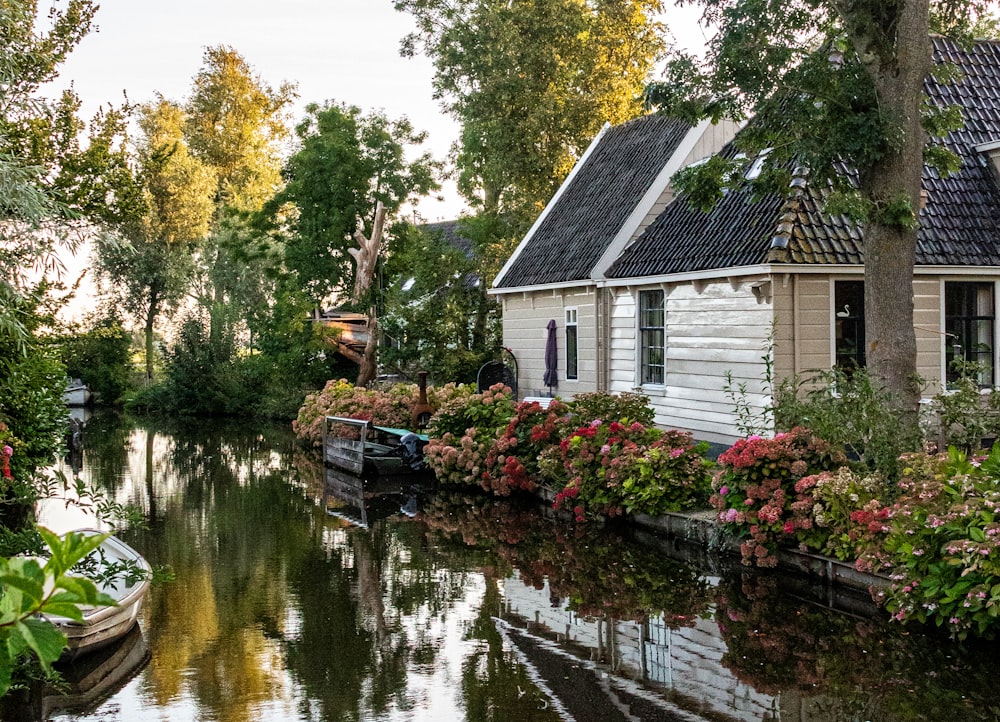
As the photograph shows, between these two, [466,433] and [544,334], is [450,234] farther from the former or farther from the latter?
[466,433]

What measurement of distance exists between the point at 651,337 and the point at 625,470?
6.16 m

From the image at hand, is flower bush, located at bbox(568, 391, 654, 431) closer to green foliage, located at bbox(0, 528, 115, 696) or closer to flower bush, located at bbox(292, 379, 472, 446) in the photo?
flower bush, located at bbox(292, 379, 472, 446)

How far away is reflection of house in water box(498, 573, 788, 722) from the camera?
23.8 ft

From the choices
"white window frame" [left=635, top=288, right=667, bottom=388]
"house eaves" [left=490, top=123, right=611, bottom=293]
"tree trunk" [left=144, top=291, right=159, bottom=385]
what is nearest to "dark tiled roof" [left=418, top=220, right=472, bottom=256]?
"house eaves" [left=490, top=123, right=611, bottom=293]

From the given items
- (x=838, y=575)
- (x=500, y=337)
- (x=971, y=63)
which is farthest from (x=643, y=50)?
(x=838, y=575)

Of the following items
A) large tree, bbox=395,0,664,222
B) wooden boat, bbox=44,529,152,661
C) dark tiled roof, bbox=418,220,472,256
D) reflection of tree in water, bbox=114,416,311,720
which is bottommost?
reflection of tree in water, bbox=114,416,311,720

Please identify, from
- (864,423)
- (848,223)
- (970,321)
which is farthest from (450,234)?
(864,423)

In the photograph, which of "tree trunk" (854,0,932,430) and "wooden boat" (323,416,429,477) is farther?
"wooden boat" (323,416,429,477)

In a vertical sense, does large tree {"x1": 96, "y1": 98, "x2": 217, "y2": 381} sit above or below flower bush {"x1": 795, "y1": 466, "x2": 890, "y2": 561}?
above

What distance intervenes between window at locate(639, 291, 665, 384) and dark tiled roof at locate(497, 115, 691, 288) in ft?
5.72

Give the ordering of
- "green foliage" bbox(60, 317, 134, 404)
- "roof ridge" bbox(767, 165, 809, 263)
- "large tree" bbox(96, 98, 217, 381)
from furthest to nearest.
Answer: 1. "green foliage" bbox(60, 317, 134, 404)
2. "large tree" bbox(96, 98, 217, 381)
3. "roof ridge" bbox(767, 165, 809, 263)

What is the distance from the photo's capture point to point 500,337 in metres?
30.1

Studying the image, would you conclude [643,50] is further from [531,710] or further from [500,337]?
[531,710]

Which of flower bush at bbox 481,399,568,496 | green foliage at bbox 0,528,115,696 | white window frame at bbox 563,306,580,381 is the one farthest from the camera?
white window frame at bbox 563,306,580,381
